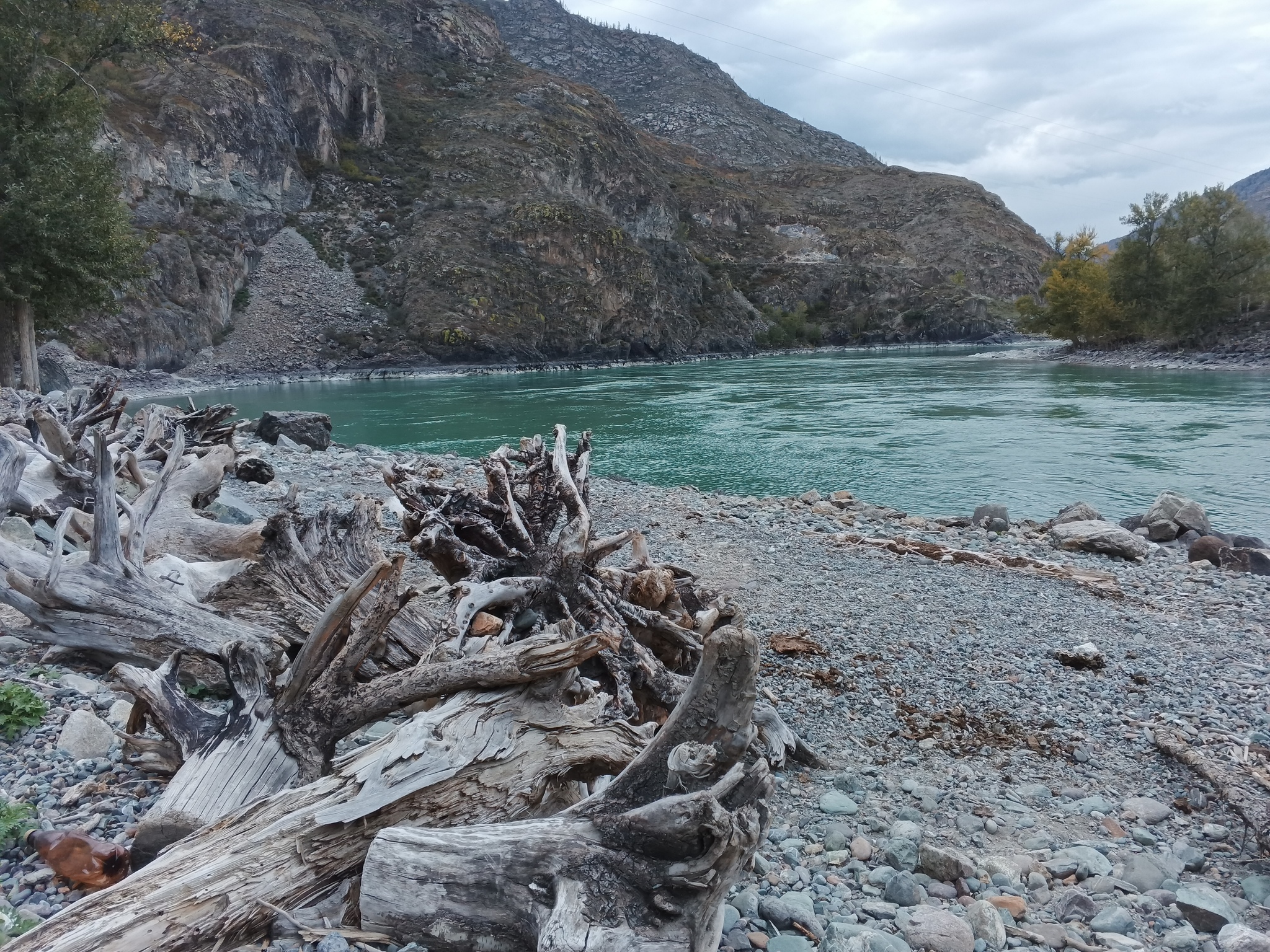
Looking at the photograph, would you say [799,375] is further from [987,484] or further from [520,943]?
[520,943]

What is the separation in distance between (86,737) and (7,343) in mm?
21512

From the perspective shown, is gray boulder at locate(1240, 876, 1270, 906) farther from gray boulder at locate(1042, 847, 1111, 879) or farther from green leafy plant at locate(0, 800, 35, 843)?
green leafy plant at locate(0, 800, 35, 843)

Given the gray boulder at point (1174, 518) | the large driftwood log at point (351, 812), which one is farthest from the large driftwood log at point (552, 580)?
the gray boulder at point (1174, 518)

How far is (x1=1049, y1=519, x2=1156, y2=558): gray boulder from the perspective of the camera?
32.2 feet

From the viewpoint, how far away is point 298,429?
1883cm

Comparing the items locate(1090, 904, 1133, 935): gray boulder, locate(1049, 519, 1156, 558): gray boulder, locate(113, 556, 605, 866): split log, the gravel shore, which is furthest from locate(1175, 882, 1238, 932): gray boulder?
locate(1049, 519, 1156, 558): gray boulder

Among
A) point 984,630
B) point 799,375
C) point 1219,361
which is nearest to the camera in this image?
point 984,630

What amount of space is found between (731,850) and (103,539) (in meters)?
3.78

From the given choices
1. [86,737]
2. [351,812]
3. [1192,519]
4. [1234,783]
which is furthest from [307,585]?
[1192,519]

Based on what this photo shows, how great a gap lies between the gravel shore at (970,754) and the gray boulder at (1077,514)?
248 cm

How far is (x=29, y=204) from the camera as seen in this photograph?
1698cm

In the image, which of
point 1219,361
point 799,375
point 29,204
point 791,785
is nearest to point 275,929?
point 791,785

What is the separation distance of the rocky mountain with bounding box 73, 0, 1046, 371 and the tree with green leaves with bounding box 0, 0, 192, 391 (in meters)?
23.5

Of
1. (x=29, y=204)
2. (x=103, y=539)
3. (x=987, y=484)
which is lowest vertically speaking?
(x=987, y=484)
